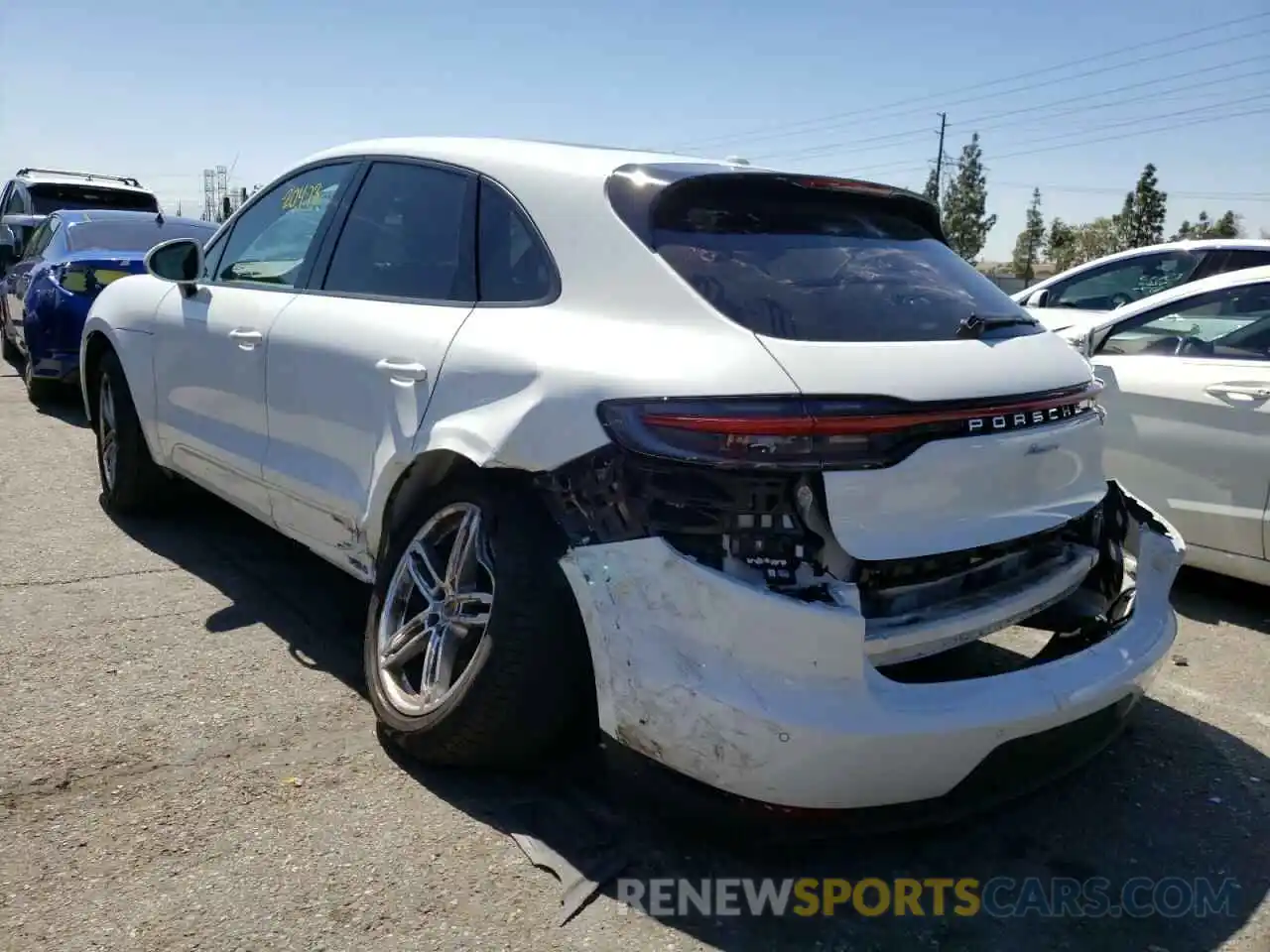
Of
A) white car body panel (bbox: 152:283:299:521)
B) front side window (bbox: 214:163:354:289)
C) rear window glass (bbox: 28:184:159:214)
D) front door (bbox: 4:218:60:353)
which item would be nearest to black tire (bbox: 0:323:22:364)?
front door (bbox: 4:218:60:353)

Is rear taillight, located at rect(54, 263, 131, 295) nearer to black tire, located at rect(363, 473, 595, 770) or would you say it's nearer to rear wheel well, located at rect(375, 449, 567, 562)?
rear wheel well, located at rect(375, 449, 567, 562)

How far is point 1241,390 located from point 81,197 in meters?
14.5

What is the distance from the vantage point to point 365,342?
3188 mm

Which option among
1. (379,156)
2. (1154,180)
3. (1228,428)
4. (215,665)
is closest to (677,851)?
(215,665)

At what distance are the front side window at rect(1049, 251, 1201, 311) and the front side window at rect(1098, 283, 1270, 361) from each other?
261 centimetres

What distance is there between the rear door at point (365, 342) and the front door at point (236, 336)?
5.6 inches

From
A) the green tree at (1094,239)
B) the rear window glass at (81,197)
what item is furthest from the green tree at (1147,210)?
the rear window glass at (81,197)

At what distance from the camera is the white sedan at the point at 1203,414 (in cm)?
430

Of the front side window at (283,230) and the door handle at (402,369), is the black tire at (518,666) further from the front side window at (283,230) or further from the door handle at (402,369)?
the front side window at (283,230)

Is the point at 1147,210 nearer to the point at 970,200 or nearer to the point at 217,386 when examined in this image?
the point at 970,200

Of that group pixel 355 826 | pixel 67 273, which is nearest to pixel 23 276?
pixel 67 273

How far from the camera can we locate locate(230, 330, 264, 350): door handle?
3736 mm

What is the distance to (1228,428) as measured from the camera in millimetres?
4383

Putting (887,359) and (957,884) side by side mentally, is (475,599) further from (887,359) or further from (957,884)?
(957,884)
